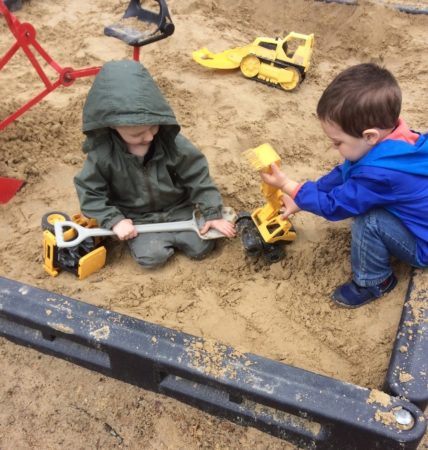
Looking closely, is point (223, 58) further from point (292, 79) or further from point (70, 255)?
point (70, 255)

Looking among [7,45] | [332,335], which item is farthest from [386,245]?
[7,45]

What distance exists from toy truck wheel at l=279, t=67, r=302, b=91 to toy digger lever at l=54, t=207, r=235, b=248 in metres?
1.35

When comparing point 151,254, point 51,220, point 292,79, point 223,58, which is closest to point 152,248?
point 151,254

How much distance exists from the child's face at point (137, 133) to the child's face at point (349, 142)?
2.05ft

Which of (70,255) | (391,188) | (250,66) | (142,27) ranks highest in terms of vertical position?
(142,27)

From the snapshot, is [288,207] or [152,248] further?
[152,248]

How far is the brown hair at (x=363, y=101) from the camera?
150 centimetres

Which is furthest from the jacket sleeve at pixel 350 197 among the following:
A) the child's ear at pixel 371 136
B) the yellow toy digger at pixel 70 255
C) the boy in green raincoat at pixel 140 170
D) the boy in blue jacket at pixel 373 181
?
the yellow toy digger at pixel 70 255

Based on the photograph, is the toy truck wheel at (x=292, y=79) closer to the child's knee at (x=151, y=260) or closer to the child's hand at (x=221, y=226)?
the child's hand at (x=221, y=226)

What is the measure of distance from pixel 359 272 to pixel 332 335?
0.24 meters

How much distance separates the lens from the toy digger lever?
1864 mm

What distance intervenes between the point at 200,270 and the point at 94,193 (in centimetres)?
51

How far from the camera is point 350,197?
1600mm

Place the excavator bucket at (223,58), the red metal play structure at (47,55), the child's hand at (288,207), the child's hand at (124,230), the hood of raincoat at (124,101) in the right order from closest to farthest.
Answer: the hood of raincoat at (124,101) → the child's hand at (288,207) → the child's hand at (124,230) → the red metal play structure at (47,55) → the excavator bucket at (223,58)
